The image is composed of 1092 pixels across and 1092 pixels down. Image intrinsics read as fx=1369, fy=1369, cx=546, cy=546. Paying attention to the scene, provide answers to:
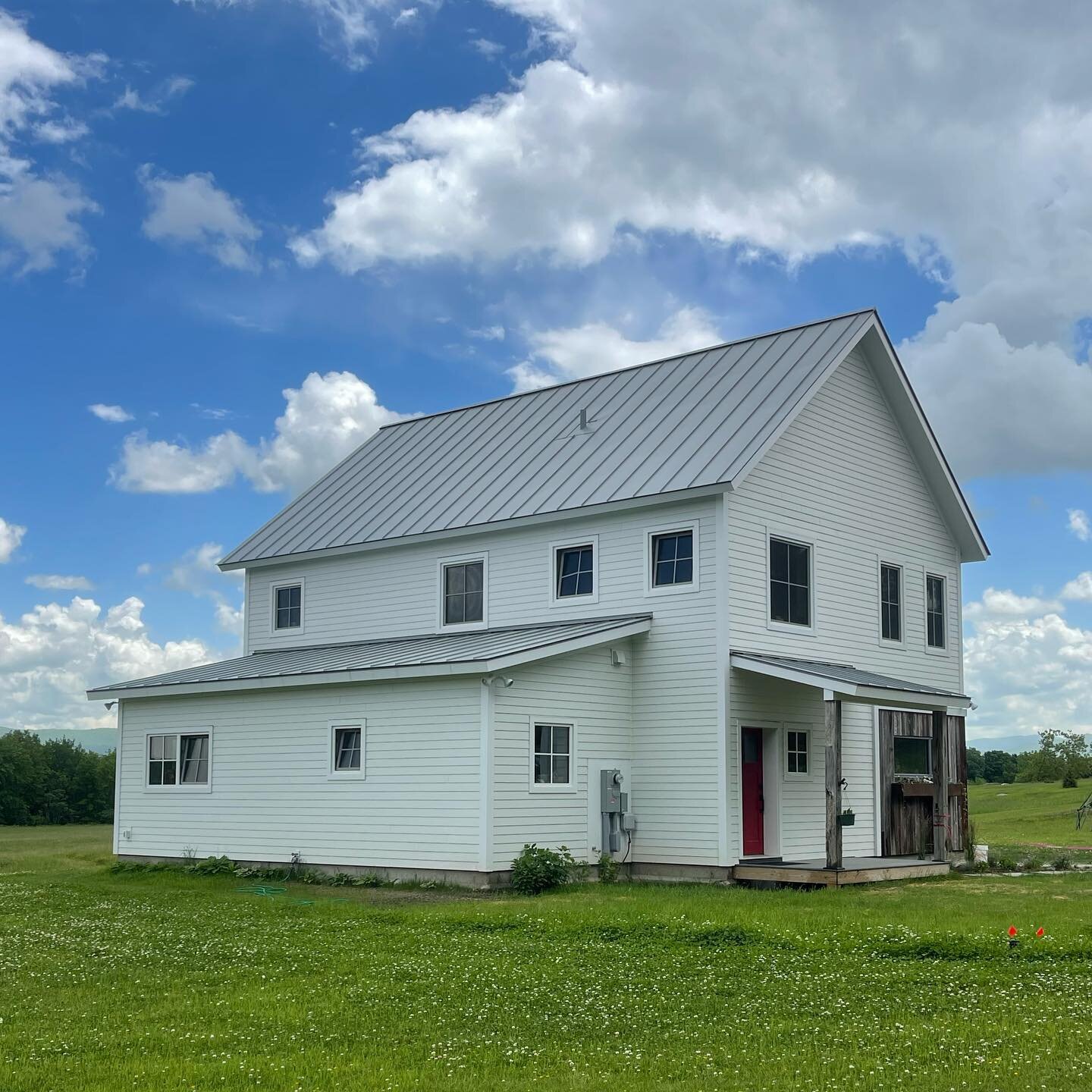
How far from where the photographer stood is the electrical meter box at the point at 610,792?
2231 cm

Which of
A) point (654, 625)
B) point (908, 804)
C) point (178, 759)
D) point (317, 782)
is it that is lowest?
point (908, 804)

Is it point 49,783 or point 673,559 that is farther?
point 49,783

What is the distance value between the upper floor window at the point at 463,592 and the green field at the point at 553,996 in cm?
820

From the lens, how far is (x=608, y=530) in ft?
78.4

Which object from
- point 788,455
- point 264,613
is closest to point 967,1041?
point 788,455

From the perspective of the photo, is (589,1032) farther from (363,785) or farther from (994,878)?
(994,878)

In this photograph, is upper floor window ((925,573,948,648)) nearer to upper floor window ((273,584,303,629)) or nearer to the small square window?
the small square window

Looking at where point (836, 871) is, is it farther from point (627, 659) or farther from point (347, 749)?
point (347, 749)

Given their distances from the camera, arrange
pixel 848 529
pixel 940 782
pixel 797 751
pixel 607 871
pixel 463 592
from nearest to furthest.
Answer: pixel 607 871
pixel 797 751
pixel 940 782
pixel 848 529
pixel 463 592

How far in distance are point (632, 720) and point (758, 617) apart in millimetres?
2756

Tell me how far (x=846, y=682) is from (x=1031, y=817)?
2431 cm

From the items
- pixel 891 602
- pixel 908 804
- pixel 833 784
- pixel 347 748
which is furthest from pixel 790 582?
pixel 347 748

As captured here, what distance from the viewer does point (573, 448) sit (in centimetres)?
2673

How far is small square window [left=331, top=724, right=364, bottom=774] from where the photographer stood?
74.7 ft
